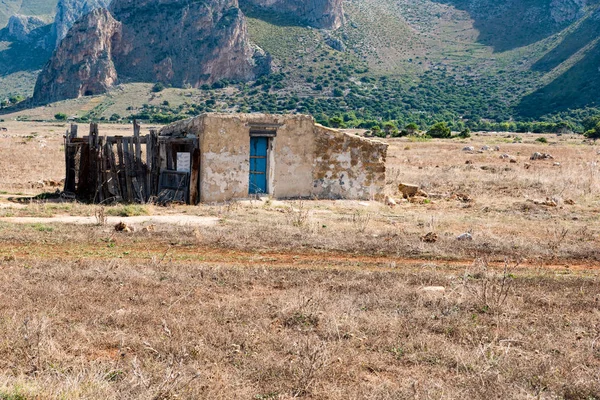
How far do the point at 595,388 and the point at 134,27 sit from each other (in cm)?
13500

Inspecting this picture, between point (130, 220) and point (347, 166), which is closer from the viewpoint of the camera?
point (130, 220)

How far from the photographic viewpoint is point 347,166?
17594 millimetres

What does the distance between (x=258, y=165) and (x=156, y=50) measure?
114302 millimetres

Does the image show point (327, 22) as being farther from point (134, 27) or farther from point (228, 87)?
point (134, 27)

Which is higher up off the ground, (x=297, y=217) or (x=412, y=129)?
(x=412, y=129)

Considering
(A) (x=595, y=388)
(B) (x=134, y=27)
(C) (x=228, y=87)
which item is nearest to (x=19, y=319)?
(A) (x=595, y=388)

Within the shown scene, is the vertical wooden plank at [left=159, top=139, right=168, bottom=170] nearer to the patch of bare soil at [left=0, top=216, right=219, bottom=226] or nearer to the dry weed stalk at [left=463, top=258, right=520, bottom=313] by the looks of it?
the patch of bare soil at [left=0, top=216, right=219, bottom=226]

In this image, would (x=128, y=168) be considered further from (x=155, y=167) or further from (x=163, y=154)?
(x=163, y=154)

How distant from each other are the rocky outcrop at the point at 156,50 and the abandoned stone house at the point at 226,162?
101 meters

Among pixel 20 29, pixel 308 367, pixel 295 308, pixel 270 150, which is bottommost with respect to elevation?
pixel 308 367

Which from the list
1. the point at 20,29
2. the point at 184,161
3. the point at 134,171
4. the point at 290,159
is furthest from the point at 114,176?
the point at 20,29

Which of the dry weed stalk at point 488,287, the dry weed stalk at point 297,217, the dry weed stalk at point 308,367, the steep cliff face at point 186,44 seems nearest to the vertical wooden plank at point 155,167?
the dry weed stalk at point 297,217

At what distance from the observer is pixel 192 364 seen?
5312 millimetres

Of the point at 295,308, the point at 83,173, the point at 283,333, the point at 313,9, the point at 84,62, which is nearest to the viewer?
the point at 283,333
